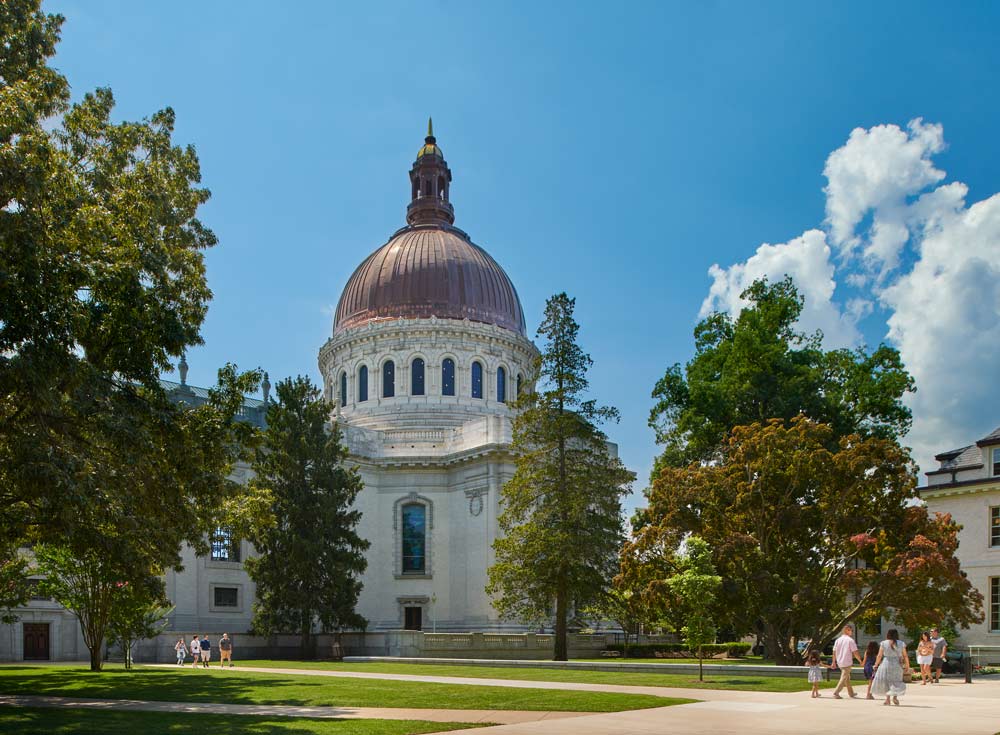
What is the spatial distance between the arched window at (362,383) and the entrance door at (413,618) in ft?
49.7

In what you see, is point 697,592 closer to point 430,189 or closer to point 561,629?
point 561,629

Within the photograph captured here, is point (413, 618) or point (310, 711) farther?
point (413, 618)

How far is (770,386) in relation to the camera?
Result: 47438 mm

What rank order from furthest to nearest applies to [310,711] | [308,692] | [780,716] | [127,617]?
[127,617]
[308,692]
[310,711]
[780,716]

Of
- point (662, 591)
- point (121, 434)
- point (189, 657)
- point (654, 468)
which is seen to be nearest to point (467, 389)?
point (654, 468)

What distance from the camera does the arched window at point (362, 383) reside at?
2719 inches

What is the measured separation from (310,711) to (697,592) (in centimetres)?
1385

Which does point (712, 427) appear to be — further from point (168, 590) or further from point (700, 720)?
point (700, 720)

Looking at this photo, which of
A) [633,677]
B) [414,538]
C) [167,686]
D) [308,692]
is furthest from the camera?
[414,538]

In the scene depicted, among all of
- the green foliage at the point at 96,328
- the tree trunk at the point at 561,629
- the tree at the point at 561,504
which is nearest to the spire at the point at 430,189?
the tree at the point at 561,504

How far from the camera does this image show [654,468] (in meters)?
50.4

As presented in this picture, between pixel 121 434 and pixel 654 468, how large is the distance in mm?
34924

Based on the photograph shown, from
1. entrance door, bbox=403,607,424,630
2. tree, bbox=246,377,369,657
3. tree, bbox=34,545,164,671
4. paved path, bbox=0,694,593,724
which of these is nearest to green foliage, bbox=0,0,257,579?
paved path, bbox=0,694,593,724

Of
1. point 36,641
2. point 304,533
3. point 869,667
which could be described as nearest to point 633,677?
point 869,667
